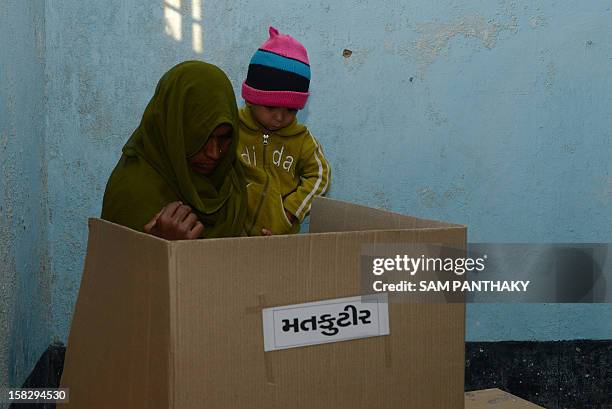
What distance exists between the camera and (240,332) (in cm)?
112

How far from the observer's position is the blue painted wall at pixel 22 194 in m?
2.03

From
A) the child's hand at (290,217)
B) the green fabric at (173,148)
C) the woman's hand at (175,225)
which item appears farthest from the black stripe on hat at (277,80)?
the woman's hand at (175,225)

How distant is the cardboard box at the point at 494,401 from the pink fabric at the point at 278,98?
35.7 inches

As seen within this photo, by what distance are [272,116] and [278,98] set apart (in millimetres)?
54

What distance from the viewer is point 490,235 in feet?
9.43

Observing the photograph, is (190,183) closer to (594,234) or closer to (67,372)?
(67,372)

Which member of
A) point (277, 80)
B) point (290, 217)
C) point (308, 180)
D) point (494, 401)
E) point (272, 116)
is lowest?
point (494, 401)

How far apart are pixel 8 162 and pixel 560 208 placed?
1.87 m

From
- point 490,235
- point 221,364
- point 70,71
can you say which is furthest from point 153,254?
point 490,235

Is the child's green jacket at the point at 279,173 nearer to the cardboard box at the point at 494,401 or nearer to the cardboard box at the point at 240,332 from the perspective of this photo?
the cardboard box at the point at 494,401

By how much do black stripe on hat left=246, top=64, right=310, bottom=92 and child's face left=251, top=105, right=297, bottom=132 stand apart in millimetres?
55

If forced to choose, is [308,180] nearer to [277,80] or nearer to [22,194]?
[277,80]

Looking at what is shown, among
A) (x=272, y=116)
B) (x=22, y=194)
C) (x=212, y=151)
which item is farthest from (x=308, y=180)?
(x=22, y=194)

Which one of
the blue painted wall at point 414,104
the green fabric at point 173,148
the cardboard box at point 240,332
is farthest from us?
the blue painted wall at point 414,104
